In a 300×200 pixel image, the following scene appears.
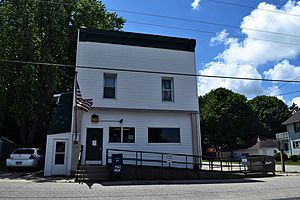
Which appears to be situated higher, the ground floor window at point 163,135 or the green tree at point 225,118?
the green tree at point 225,118

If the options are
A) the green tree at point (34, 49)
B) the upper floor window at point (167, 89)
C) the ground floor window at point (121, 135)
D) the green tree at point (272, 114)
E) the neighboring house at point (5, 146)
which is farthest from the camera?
the green tree at point (272, 114)

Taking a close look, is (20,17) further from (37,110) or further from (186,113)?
(186,113)

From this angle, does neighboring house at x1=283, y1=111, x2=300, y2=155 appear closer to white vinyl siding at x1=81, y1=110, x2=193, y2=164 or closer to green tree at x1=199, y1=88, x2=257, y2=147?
green tree at x1=199, y1=88, x2=257, y2=147

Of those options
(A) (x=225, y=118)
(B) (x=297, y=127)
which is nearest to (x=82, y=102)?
(B) (x=297, y=127)

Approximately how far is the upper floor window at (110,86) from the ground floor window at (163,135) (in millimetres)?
3262

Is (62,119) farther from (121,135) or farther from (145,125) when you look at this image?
(145,125)

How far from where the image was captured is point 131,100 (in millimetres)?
18141

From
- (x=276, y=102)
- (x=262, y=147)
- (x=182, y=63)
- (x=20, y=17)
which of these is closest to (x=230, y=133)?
(x=262, y=147)

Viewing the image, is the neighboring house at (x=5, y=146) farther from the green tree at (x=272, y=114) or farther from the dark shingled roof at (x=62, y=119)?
the green tree at (x=272, y=114)

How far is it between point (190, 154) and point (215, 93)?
42361mm

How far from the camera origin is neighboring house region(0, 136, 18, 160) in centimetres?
3228

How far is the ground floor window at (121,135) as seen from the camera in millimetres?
17453

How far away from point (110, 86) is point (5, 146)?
21954 millimetres

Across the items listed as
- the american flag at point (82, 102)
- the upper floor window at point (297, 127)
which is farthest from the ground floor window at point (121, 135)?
the upper floor window at point (297, 127)
